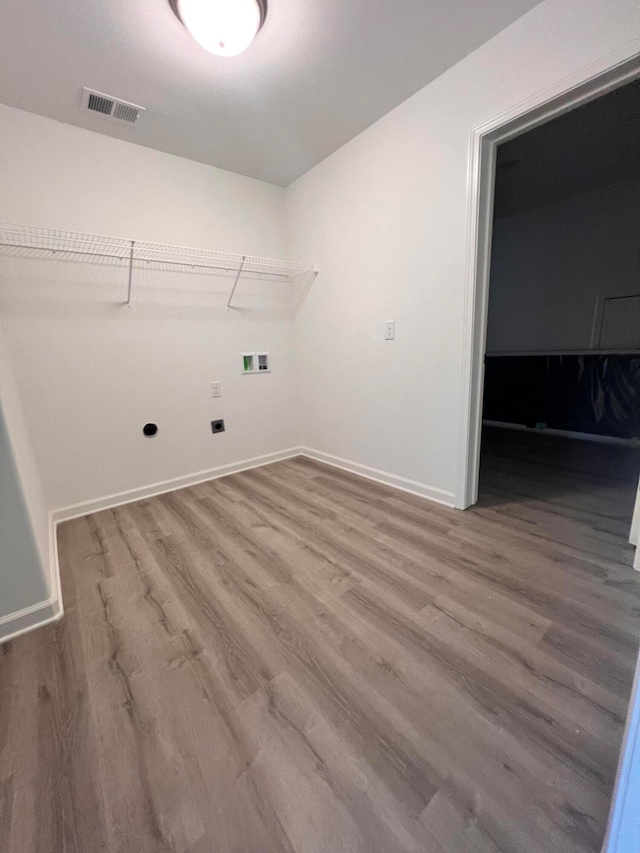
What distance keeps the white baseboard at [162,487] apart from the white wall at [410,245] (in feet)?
2.08

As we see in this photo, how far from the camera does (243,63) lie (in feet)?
A: 4.99

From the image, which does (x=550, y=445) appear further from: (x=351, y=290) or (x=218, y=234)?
(x=218, y=234)

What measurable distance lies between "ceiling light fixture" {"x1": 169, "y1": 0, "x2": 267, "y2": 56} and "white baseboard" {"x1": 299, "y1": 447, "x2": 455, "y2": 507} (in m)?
2.33

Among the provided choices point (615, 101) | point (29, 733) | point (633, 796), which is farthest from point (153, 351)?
point (615, 101)

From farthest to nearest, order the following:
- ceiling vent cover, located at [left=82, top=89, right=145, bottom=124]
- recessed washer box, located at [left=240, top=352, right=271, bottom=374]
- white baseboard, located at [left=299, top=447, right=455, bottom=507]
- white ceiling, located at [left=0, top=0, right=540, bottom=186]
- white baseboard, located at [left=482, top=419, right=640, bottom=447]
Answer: white baseboard, located at [left=482, top=419, right=640, bottom=447], recessed washer box, located at [left=240, top=352, right=271, bottom=374], white baseboard, located at [left=299, top=447, right=455, bottom=507], ceiling vent cover, located at [left=82, top=89, right=145, bottom=124], white ceiling, located at [left=0, top=0, right=540, bottom=186]

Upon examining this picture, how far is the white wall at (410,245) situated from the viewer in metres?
1.36

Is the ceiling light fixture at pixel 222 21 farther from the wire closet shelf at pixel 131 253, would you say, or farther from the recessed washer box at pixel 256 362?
the recessed washer box at pixel 256 362

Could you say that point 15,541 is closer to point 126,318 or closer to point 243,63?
point 126,318

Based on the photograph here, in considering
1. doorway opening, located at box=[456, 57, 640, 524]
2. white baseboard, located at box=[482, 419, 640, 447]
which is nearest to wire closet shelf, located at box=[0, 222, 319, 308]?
doorway opening, located at box=[456, 57, 640, 524]

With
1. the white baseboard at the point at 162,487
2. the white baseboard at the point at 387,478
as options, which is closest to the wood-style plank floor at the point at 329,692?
the white baseboard at the point at 387,478

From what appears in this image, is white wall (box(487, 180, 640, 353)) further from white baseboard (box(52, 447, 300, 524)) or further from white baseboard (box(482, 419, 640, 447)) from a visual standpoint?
white baseboard (box(52, 447, 300, 524))

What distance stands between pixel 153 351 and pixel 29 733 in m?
2.00

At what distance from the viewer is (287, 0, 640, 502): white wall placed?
136cm

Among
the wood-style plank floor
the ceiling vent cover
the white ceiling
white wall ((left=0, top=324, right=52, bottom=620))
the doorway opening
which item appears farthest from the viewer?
the doorway opening
